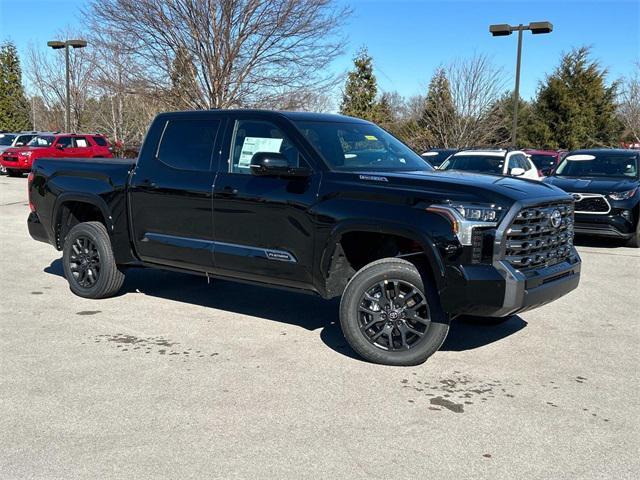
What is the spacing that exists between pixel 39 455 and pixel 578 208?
992 cm

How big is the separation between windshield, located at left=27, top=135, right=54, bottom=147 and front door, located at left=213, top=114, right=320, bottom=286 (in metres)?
23.1

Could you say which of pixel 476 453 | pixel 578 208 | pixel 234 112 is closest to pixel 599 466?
pixel 476 453

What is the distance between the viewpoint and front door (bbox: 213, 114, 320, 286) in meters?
5.24

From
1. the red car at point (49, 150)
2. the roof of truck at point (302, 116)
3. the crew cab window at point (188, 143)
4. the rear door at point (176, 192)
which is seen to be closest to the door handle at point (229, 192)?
the rear door at point (176, 192)

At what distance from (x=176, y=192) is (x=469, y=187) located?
2.75 meters

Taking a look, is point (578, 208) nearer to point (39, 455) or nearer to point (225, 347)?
point (225, 347)

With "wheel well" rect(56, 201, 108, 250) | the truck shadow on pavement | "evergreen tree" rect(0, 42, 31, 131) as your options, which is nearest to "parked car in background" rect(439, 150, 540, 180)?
the truck shadow on pavement

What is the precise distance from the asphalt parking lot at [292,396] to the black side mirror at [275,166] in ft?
4.64

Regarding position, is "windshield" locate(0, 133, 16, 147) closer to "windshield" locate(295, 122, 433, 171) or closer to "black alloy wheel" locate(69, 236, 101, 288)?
"black alloy wheel" locate(69, 236, 101, 288)

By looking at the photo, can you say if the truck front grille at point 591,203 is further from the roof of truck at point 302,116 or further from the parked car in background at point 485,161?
the roof of truck at point 302,116

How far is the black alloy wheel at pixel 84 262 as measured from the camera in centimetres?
683

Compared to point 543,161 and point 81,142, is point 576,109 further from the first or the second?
point 81,142

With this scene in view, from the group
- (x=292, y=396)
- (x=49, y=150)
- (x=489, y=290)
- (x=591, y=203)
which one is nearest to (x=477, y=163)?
(x=591, y=203)

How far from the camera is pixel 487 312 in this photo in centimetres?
454
